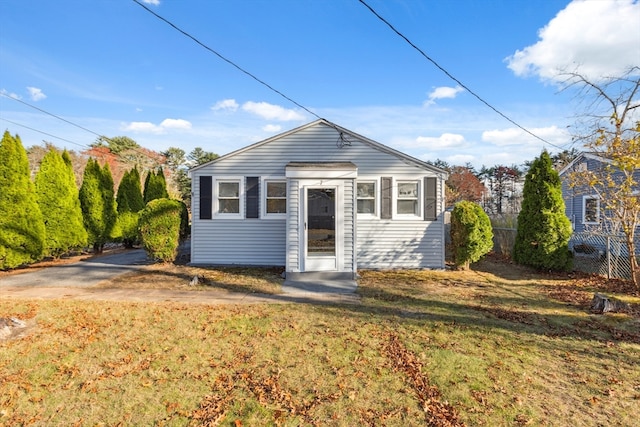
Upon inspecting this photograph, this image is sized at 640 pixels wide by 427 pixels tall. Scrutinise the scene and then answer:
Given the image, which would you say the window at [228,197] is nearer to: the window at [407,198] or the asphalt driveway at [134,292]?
the asphalt driveway at [134,292]

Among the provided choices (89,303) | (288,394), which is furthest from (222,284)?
(288,394)

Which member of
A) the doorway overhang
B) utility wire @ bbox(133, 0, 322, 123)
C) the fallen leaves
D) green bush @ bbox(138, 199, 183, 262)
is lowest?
the fallen leaves

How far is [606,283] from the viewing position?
7648 mm

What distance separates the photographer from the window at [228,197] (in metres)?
9.71

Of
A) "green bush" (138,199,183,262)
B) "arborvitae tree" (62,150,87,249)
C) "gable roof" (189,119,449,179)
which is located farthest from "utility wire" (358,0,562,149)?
"arborvitae tree" (62,150,87,249)

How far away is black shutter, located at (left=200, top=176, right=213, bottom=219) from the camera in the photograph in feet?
31.5

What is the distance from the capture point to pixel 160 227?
30.5 ft

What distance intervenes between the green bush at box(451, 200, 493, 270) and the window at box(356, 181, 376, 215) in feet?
8.17

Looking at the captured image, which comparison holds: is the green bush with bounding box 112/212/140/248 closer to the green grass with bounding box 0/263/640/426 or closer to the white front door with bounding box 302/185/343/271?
the green grass with bounding box 0/263/640/426

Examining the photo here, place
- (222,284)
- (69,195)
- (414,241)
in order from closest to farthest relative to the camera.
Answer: (222,284)
(414,241)
(69,195)

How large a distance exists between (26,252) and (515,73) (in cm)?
1570

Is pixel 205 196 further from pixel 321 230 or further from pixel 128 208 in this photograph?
pixel 128 208

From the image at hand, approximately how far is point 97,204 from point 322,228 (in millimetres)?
10305

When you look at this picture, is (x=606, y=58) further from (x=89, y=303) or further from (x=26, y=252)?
(x=26, y=252)
